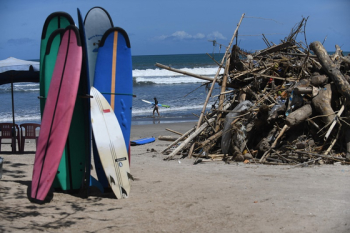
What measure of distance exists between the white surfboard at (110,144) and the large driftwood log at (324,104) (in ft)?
14.0

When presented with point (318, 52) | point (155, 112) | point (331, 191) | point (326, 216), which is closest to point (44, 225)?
point (326, 216)

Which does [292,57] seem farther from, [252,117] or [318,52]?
[252,117]

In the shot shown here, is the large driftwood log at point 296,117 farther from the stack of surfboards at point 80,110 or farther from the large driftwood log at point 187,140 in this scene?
the stack of surfboards at point 80,110

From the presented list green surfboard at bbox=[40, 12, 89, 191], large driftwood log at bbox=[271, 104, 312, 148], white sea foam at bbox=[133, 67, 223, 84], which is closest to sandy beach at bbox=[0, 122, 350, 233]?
green surfboard at bbox=[40, 12, 89, 191]

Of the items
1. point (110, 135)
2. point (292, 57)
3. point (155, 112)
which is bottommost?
point (155, 112)

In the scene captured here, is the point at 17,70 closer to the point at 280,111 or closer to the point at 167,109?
the point at 280,111

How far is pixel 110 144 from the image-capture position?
6.10 metres

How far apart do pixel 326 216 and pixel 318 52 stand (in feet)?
16.3

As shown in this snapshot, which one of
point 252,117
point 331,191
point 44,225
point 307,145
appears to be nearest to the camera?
point 44,225

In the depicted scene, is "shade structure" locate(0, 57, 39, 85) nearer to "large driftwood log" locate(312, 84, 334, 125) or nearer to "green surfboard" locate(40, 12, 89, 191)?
"green surfboard" locate(40, 12, 89, 191)

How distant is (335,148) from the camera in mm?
8312

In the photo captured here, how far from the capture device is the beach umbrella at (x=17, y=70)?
34.3 ft

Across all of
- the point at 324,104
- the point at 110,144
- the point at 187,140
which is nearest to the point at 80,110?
the point at 110,144

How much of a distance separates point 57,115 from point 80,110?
53 centimetres
